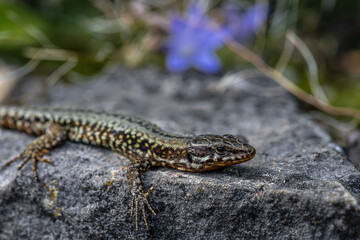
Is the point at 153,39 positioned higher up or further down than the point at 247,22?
further down

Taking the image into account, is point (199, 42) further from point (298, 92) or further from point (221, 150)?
point (221, 150)

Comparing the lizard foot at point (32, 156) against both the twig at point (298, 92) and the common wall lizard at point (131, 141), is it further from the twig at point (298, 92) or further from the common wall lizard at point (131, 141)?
the twig at point (298, 92)

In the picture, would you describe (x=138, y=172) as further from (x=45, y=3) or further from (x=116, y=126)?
(x=45, y=3)

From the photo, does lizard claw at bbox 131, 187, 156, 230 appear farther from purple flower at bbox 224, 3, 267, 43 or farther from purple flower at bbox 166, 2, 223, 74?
purple flower at bbox 224, 3, 267, 43

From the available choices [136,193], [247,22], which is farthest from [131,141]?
[247,22]

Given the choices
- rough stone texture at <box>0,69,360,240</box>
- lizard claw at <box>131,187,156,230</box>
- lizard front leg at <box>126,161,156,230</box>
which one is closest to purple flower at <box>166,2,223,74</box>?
rough stone texture at <box>0,69,360,240</box>

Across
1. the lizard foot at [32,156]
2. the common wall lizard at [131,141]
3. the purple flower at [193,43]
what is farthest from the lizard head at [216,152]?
the purple flower at [193,43]
